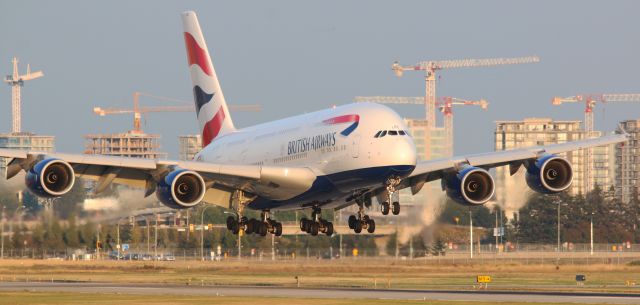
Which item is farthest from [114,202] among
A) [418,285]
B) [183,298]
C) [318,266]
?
[318,266]

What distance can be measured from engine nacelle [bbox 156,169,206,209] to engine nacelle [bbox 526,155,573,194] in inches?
655

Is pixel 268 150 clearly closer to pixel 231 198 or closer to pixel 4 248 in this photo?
pixel 231 198

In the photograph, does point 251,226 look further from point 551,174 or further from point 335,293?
point 551,174

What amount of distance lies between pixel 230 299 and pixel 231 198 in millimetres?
8391

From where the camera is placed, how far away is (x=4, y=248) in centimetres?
9669

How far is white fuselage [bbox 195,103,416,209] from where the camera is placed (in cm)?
5556

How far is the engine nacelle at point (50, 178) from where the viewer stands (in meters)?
57.1

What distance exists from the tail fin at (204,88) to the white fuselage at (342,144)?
35.6 feet

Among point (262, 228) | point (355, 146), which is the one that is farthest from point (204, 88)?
point (355, 146)

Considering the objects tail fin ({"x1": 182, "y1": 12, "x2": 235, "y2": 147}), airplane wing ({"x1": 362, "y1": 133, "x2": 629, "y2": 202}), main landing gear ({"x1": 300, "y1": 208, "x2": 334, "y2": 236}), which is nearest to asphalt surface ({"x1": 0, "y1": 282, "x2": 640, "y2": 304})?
airplane wing ({"x1": 362, "y1": 133, "x2": 629, "y2": 202})

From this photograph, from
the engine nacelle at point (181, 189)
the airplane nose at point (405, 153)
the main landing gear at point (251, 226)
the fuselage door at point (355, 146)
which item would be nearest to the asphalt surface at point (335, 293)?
the main landing gear at point (251, 226)

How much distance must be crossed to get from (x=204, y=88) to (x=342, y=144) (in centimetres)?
2124

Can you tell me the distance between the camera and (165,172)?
59406mm

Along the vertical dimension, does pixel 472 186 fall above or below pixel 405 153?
below
